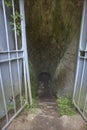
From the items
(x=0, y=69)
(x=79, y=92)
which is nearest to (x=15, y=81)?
(x=0, y=69)

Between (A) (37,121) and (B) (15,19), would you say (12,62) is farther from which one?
(A) (37,121)

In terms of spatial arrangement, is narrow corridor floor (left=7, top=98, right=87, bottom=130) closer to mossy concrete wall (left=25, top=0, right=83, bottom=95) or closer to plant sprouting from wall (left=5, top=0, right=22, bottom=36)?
mossy concrete wall (left=25, top=0, right=83, bottom=95)

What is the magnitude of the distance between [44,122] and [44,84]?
258 cm

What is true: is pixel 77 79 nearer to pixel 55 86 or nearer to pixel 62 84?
pixel 62 84

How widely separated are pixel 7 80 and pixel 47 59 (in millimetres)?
2358

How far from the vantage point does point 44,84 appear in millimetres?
5297

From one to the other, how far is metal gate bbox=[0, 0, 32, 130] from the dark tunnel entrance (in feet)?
4.73

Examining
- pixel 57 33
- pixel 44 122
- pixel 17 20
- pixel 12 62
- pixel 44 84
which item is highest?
pixel 17 20

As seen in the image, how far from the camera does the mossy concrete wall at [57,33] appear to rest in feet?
11.3

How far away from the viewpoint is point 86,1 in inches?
115

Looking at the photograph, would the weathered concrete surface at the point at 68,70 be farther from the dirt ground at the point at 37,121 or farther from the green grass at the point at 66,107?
the dirt ground at the point at 37,121

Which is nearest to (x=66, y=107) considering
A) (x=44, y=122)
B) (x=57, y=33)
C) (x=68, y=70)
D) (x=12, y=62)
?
(x=44, y=122)

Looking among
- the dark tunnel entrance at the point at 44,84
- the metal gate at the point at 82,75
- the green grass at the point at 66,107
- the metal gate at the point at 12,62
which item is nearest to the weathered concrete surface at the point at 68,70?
the green grass at the point at 66,107

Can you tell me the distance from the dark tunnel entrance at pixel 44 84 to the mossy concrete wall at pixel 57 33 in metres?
0.51
